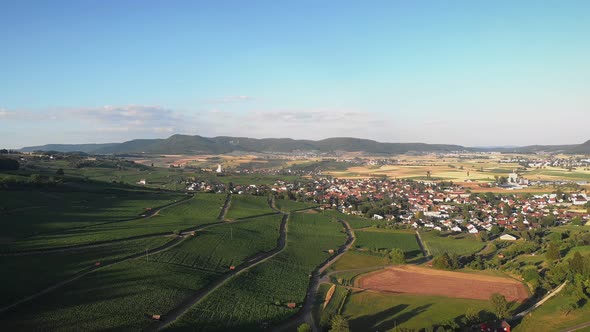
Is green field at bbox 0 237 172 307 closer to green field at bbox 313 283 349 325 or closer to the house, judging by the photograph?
green field at bbox 313 283 349 325

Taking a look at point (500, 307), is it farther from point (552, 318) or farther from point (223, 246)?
point (223, 246)

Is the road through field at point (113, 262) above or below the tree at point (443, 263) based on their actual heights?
above

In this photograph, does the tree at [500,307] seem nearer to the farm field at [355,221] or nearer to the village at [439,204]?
the village at [439,204]

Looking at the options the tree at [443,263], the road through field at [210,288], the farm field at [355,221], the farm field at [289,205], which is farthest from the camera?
the farm field at [289,205]

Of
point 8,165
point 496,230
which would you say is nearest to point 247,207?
point 496,230

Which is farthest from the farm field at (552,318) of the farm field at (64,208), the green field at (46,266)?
the farm field at (64,208)

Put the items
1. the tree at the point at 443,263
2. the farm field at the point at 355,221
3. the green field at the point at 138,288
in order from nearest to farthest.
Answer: the green field at the point at 138,288 → the tree at the point at 443,263 → the farm field at the point at 355,221

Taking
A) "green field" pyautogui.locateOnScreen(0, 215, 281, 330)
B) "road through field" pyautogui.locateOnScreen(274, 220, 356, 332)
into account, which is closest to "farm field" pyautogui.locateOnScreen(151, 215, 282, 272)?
"green field" pyautogui.locateOnScreen(0, 215, 281, 330)
